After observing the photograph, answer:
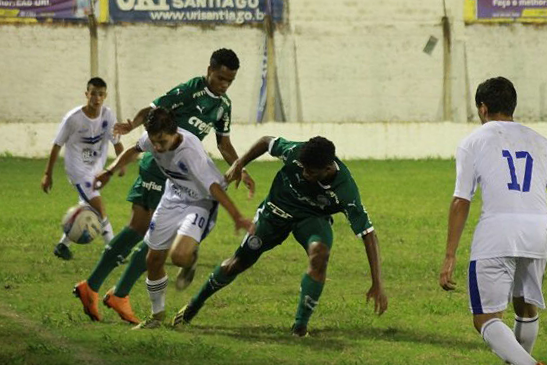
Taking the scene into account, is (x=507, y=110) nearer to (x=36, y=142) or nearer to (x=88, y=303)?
(x=88, y=303)

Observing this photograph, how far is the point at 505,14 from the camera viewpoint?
35.2m

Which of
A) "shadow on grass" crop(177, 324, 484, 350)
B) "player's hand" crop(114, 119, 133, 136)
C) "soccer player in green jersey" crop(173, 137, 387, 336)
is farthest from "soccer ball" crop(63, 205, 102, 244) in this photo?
"shadow on grass" crop(177, 324, 484, 350)

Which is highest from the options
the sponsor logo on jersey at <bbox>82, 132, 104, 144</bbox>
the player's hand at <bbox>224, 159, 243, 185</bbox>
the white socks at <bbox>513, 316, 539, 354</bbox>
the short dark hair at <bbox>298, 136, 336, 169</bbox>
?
the short dark hair at <bbox>298, 136, 336, 169</bbox>

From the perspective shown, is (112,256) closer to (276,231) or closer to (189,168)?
(189,168)

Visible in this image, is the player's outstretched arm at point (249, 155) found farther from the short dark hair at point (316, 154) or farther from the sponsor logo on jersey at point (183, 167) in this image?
the short dark hair at point (316, 154)

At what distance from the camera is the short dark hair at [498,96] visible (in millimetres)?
7520

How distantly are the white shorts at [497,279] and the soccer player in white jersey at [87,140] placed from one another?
26.1 feet

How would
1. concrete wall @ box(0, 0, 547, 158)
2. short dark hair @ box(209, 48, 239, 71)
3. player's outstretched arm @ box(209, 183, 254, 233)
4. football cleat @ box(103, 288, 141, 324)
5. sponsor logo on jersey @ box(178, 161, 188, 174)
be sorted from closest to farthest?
player's outstretched arm @ box(209, 183, 254, 233) → sponsor logo on jersey @ box(178, 161, 188, 174) → football cleat @ box(103, 288, 141, 324) → short dark hair @ box(209, 48, 239, 71) → concrete wall @ box(0, 0, 547, 158)

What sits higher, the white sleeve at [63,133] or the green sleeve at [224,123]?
the green sleeve at [224,123]

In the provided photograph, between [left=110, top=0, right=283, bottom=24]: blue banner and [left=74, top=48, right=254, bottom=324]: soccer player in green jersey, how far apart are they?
23.1 metres

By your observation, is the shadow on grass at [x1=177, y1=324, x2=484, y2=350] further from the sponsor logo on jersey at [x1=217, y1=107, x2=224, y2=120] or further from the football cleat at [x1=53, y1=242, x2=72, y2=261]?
the football cleat at [x1=53, y1=242, x2=72, y2=261]

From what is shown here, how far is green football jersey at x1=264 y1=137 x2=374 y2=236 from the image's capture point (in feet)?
30.7

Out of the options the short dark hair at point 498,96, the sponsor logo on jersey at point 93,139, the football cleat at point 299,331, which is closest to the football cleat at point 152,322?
the football cleat at point 299,331

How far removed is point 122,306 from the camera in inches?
404
